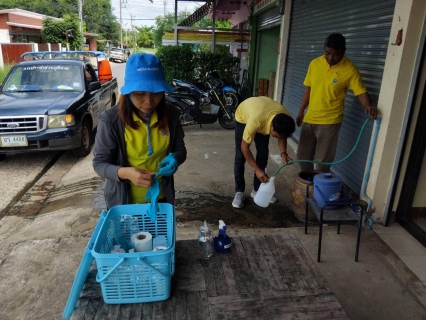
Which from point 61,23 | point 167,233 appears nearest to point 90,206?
point 167,233

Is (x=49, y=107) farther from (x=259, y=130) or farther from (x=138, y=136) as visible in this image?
(x=138, y=136)

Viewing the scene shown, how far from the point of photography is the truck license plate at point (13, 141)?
509 cm

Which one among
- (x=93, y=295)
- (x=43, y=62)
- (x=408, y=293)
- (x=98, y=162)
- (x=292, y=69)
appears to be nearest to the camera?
(x=93, y=295)

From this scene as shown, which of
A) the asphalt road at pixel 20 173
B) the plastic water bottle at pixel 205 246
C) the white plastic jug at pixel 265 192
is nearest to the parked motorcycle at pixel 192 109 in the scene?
the asphalt road at pixel 20 173

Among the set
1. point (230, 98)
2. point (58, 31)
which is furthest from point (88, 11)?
point (230, 98)

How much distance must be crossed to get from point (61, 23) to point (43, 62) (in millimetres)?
24919

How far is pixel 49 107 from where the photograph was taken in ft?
17.5

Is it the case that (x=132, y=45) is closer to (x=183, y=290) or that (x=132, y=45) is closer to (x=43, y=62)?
(x=43, y=62)

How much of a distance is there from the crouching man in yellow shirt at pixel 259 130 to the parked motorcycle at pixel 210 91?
377 cm

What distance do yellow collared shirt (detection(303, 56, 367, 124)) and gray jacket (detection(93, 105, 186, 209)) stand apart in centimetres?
234

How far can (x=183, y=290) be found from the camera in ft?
4.88

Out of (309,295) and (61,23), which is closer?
(309,295)

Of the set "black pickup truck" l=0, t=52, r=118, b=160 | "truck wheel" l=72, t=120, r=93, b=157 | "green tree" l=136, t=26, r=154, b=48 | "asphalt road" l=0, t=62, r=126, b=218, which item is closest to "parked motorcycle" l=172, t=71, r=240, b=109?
"black pickup truck" l=0, t=52, r=118, b=160

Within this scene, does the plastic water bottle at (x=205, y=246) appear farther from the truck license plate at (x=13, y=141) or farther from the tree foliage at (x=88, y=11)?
the tree foliage at (x=88, y=11)
